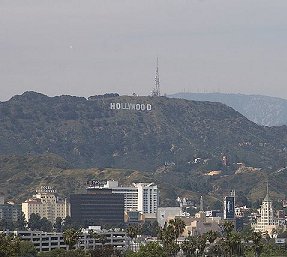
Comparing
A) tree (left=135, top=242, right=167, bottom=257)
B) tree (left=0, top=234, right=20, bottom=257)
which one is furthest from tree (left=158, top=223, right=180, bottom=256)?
tree (left=0, top=234, right=20, bottom=257)

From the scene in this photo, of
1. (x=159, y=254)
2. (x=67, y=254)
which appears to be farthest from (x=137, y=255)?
(x=67, y=254)

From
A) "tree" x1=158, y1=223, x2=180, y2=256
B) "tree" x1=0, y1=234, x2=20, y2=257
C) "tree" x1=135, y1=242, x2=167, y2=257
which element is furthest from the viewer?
"tree" x1=135, y1=242, x2=167, y2=257

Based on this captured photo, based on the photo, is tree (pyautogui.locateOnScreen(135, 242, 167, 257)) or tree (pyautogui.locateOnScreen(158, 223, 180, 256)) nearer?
tree (pyautogui.locateOnScreen(158, 223, 180, 256))

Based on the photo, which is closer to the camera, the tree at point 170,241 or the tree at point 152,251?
the tree at point 170,241

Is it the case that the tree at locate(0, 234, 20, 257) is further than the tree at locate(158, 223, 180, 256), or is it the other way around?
the tree at locate(158, 223, 180, 256)

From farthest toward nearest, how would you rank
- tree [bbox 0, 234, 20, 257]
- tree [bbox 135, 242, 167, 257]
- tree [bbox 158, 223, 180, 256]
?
tree [bbox 135, 242, 167, 257] → tree [bbox 158, 223, 180, 256] → tree [bbox 0, 234, 20, 257]

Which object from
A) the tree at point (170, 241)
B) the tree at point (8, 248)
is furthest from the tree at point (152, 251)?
the tree at point (8, 248)

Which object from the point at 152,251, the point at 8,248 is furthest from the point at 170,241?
the point at 8,248

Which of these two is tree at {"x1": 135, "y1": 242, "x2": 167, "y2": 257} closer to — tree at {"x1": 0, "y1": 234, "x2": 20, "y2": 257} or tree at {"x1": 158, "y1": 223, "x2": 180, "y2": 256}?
tree at {"x1": 158, "y1": 223, "x2": 180, "y2": 256}

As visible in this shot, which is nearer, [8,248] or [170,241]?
[8,248]

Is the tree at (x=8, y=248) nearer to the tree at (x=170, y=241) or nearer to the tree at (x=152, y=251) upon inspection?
the tree at (x=170, y=241)

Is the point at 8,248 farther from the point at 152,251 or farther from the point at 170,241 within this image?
the point at 152,251

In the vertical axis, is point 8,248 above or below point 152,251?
above
